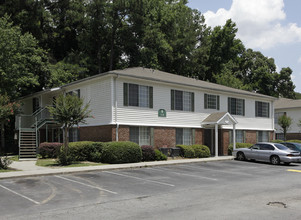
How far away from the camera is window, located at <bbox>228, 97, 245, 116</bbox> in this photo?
1235 inches

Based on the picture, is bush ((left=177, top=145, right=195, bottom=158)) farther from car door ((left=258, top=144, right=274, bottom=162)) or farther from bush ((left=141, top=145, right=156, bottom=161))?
car door ((left=258, top=144, right=274, bottom=162))

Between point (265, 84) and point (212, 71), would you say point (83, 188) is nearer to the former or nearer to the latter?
point (212, 71)

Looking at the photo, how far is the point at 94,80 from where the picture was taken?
24.6 meters

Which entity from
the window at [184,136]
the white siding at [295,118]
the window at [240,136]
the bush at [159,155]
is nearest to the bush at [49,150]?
the bush at [159,155]

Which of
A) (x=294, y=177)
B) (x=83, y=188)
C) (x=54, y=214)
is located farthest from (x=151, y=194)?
(x=294, y=177)

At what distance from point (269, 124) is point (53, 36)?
28252mm

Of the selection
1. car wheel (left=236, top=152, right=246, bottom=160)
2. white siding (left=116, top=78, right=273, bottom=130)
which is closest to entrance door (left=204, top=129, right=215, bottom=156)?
white siding (left=116, top=78, right=273, bottom=130)

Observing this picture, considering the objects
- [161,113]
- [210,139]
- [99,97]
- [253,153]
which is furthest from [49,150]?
[253,153]

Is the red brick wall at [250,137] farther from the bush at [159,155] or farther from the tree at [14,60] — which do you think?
the tree at [14,60]

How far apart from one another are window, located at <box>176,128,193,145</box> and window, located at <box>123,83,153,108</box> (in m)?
3.62

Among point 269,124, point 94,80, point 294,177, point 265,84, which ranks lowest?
point 294,177

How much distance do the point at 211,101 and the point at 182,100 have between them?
3689mm

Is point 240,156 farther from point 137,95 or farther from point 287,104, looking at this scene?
point 287,104

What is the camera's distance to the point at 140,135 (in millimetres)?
24391
